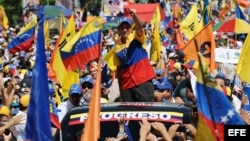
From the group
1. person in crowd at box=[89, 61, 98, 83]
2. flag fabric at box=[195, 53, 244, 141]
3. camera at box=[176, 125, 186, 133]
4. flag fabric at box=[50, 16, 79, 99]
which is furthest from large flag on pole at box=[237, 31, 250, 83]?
flag fabric at box=[195, 53, 244, 141]

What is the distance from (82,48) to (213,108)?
8.69 meters

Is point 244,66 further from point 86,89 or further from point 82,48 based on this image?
point 82,48

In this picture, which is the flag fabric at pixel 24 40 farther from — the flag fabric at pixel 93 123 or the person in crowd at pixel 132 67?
the flag fabric at pixel 93 123

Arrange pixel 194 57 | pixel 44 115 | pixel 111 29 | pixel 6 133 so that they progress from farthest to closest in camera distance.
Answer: pixel 111 29 < pixel 194 57 < pixel 6 133 < pixel 44 115

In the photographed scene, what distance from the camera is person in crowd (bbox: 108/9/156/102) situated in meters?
11.3

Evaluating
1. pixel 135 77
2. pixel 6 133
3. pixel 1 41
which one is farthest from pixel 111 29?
pixel 6 133

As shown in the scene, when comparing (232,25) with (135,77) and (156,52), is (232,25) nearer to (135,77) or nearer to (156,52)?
(156,52)

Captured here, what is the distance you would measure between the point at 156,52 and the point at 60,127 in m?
7.84

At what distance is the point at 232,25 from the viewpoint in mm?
23797

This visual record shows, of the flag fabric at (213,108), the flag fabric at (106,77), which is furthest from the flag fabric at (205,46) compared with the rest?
the flag fabric at (213,108)

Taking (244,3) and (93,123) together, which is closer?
(93,123)

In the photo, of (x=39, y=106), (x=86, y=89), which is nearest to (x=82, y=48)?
(x=86, y=89)

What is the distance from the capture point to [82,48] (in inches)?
568

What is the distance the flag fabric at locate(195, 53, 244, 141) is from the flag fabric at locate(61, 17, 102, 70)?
7874mm
